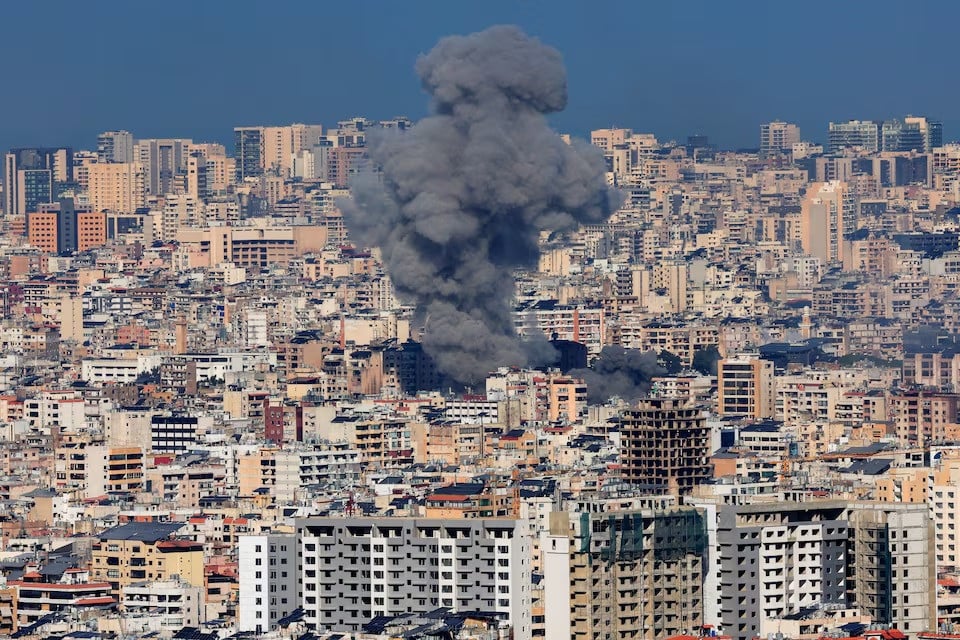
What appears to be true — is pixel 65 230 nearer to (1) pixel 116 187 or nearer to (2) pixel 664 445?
(1) pixel 116 187

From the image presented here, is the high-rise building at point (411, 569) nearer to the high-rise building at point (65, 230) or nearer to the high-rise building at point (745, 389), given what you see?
the high-rise building at point (745, 389)

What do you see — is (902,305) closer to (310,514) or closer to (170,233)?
(170,233)

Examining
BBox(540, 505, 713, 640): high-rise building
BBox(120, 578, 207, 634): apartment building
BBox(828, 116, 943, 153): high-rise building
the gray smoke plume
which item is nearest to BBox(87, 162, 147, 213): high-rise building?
BBox(828, 116, 943, 153): high-rise building

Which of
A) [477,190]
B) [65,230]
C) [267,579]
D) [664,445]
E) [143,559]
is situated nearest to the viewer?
[267,579]

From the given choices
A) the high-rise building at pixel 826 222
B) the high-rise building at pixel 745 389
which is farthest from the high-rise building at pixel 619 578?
the high-rise building at pixel 826 222

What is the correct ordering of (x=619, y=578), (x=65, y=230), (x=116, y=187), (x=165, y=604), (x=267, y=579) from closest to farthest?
(x=619, y=578)
(x=267, y=579)
(x=165, y=604)
(x=65, y=230)
(x=116, y=187)

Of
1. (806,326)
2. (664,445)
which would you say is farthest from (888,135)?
(664,445)

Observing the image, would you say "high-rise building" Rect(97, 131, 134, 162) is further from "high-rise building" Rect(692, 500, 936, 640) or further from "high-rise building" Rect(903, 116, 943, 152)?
"high-rise building" Rect(692, 500, 936, 640)
